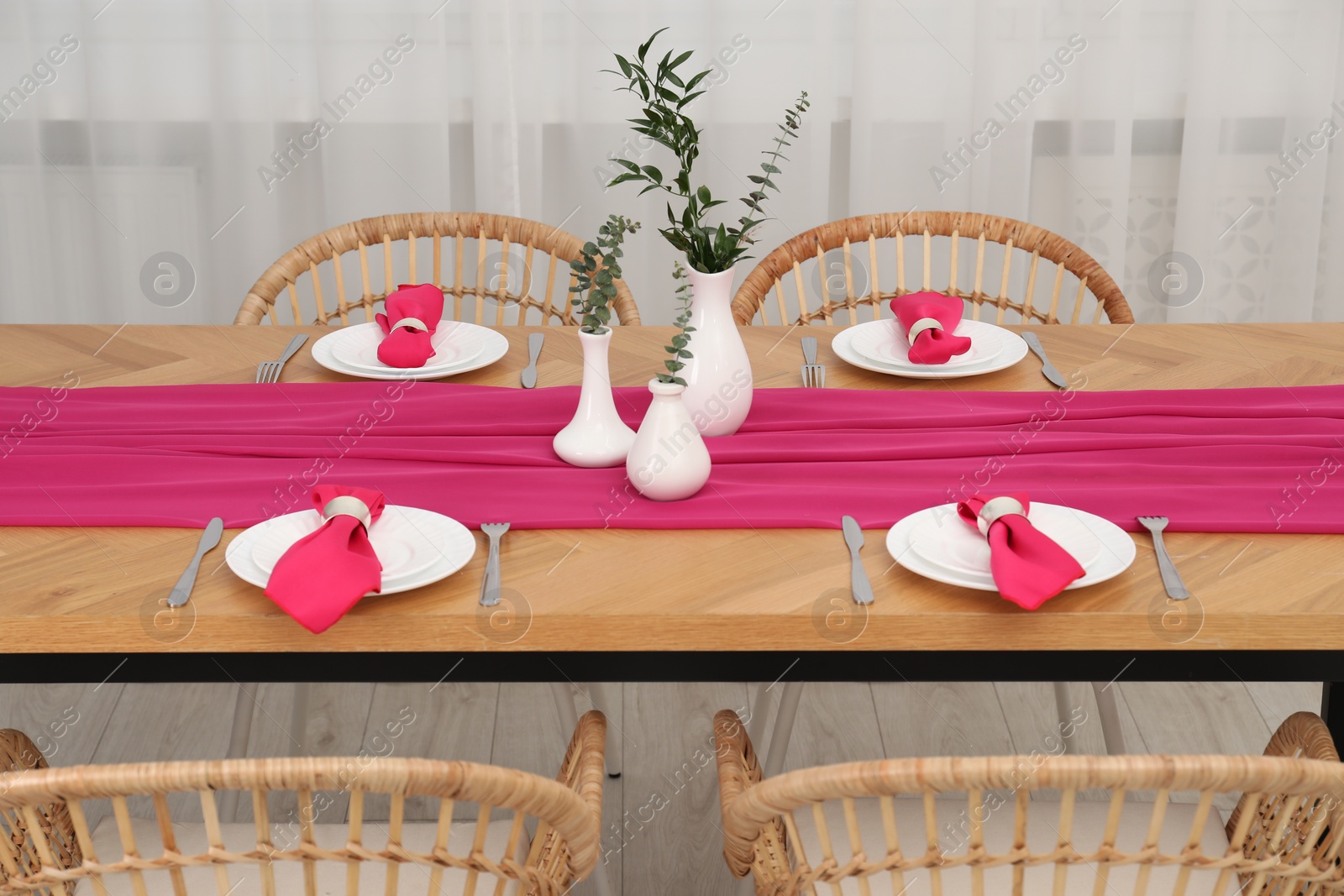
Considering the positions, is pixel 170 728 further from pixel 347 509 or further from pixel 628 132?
pixel 628 132

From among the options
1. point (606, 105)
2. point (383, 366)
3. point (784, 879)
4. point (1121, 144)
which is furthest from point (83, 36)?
point (784, 879)

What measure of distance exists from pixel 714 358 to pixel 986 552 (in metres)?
0.36

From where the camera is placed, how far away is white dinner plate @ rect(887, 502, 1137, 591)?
3.34 feet

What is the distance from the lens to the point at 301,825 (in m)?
0.84

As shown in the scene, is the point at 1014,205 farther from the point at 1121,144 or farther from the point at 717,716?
the point at 717,716

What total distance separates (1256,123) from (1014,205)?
540 mm

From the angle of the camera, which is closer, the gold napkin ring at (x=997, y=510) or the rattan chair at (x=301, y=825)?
the rattan chair at (x=301, y=825)

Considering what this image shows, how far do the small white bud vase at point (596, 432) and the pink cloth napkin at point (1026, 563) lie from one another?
0.38 m

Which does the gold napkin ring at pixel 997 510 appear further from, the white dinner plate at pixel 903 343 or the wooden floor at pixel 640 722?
the wooden floor at pixel 640 722

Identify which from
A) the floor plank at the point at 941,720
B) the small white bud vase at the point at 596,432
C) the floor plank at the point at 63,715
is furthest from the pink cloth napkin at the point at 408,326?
the floor plank at the point at 941,720

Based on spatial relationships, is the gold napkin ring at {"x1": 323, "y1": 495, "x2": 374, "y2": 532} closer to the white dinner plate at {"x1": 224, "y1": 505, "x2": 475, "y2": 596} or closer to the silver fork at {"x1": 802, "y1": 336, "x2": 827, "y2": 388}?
the white dinner plate at {"x1": 224, "y1": 505, "x2": 475, "y2": 596}

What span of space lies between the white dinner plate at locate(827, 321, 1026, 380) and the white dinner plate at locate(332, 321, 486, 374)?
0.45m

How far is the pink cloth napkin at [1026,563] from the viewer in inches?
38.4

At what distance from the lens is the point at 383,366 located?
1514mm
